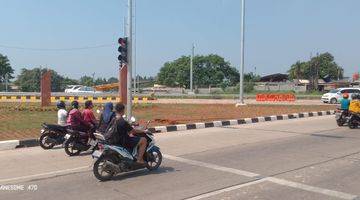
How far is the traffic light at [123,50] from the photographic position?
16.7 m

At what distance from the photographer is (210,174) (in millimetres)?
8406

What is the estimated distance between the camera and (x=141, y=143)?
8617 millimetres

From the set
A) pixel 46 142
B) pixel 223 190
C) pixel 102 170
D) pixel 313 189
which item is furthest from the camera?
pixel 46 142

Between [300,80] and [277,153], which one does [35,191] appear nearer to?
[277,153]

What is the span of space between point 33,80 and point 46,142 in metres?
73.5

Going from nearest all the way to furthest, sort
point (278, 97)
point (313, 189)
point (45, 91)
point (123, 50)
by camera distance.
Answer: point (313, 189)
point (123, 50)
point (45, 91)
point (278, 97)

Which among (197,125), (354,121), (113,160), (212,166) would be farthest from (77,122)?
(354,121)

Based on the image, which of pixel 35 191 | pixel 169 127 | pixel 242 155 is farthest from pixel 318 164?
pixel 169 127

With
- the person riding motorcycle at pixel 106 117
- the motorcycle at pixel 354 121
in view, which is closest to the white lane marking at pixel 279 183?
the person riding motorcycle at pixel 106 117

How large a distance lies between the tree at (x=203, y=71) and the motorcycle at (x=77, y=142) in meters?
83.5

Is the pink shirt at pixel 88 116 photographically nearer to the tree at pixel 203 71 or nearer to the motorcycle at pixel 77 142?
the motorcycle at pixel 77 142

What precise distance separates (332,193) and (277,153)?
387cm

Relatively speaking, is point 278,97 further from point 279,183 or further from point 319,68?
point 319,68

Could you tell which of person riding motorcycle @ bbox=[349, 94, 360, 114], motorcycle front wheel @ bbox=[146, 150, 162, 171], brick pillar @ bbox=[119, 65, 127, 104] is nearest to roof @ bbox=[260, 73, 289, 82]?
brick pillar @ bbox=[119, 65, 127, 104]
